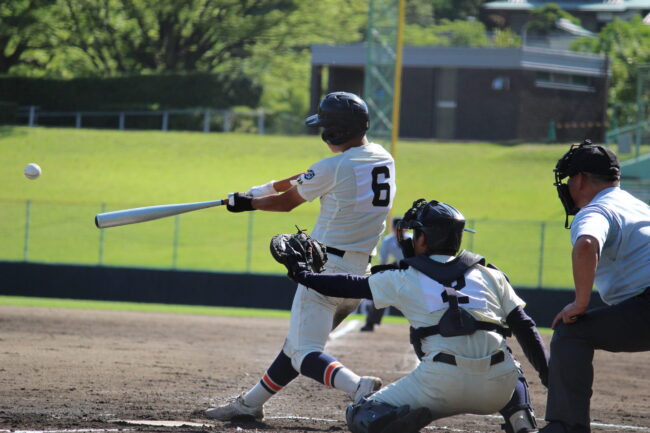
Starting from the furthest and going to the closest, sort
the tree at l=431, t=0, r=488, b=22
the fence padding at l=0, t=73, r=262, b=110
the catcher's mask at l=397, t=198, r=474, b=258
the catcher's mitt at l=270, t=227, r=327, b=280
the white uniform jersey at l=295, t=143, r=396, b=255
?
the tree at l=431, t=0, r=488, b=22 < the fence padding at l=0, t=73, r=262, b=110 < the white uniform jersey at l=295, t=143, r=396, b=255 < the catcher's mitt at l=270, t=227, r=327, b=280 < the catcher's mask at l=397, t=198, r=474, b=258

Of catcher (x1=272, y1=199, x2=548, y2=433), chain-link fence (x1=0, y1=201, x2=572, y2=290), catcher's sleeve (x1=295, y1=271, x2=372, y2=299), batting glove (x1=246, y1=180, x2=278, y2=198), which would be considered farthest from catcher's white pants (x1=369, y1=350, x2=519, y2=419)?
chain-link fence (x1=0, y1=201, x2=572, y2=290)

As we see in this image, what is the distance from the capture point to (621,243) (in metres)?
4.69

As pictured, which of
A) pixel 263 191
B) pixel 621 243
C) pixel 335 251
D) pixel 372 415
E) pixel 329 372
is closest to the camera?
pixel 372 415

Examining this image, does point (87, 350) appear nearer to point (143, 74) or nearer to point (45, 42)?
point (143, 74)

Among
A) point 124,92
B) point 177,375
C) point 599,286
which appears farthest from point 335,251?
point 124,92

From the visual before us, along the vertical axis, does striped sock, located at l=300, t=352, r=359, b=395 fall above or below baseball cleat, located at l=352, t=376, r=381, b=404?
below

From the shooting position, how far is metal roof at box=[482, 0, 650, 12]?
45.9 meters

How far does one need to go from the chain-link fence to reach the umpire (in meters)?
17.6

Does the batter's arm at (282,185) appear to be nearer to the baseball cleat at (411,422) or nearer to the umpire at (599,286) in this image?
the umpire at (599,286)

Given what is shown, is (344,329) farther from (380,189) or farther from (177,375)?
(380,189)

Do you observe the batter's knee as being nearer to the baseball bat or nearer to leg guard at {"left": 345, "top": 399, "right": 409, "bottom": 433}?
leg guard at {"left": 345, "top": 399, "right": 409, "bottom": 433}

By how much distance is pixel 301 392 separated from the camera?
7.30m

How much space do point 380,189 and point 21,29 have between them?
3812cm

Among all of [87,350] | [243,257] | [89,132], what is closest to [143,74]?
[89,132]
